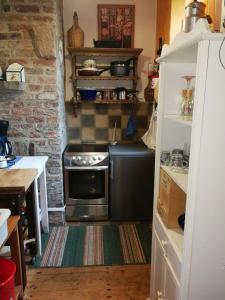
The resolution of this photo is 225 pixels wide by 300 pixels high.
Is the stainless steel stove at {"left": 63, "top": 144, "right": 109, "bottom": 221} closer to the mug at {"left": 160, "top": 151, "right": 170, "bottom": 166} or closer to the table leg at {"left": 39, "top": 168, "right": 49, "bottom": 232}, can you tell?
the table leg at {"left": 39, "top": 168, "right": 49, "bottom": 232}

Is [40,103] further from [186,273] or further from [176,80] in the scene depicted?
[186,273]

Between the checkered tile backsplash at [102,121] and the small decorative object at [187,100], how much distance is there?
6.05 ft

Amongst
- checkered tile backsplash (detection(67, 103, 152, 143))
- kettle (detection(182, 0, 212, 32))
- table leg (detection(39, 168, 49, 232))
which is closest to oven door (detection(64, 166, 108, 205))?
table leg (detection(39, 168, 49, 232))

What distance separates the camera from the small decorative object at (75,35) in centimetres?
289

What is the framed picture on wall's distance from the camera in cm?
303

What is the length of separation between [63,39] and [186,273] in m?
2.85

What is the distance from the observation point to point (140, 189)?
2.83 metres

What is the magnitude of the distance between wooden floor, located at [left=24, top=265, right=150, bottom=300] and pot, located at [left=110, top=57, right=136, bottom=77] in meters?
2.10

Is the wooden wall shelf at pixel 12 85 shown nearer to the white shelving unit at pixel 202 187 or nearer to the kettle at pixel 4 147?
the kettle at pixel 4 147

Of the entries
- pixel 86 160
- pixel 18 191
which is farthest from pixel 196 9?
pixel 86 160

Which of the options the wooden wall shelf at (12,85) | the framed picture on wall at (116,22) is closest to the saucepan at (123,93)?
the framed picture on wall at (116,22)

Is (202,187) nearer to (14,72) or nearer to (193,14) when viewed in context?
(193,14)

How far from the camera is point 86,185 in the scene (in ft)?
9.36

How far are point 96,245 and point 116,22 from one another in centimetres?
261
